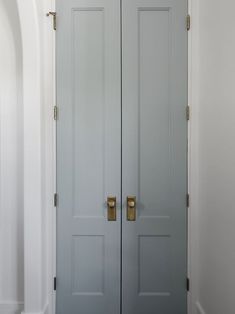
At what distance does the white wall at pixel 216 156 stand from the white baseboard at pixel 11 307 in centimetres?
137

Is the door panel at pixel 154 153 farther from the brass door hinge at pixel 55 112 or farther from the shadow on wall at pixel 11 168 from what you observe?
the shadow on wall at pixel 11 168

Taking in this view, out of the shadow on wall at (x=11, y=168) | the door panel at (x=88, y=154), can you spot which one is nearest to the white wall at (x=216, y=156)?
the door panel at (x=88, y=154)

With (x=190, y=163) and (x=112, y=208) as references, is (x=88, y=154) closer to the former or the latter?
(x=112, y=208)

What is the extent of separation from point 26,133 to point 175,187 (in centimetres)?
117

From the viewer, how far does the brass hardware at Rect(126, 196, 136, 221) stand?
2045mm

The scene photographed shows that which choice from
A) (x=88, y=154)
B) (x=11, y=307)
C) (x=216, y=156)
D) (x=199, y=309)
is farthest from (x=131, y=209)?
(x=11, y=307)

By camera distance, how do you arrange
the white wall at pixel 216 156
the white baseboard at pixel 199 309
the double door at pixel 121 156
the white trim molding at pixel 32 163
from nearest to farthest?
the white wall at pixel 216 156
the white trim molding at pixel 32 163
the white baseboard at pixel 199 309
the double door at pixel 121 156

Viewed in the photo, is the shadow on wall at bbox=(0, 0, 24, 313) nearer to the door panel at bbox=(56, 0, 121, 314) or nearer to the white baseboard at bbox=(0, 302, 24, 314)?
the white baseboard at bbox=(0, 302, 24, 314)

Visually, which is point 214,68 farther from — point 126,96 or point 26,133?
point 26,133

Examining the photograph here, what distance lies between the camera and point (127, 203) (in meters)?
2.06

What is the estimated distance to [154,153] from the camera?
207 centimetres

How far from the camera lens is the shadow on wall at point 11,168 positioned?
2033 millimetres

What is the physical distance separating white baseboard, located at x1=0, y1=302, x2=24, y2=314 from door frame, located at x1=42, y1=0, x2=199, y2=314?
0.24 metres

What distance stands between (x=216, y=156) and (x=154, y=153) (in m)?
0.50
